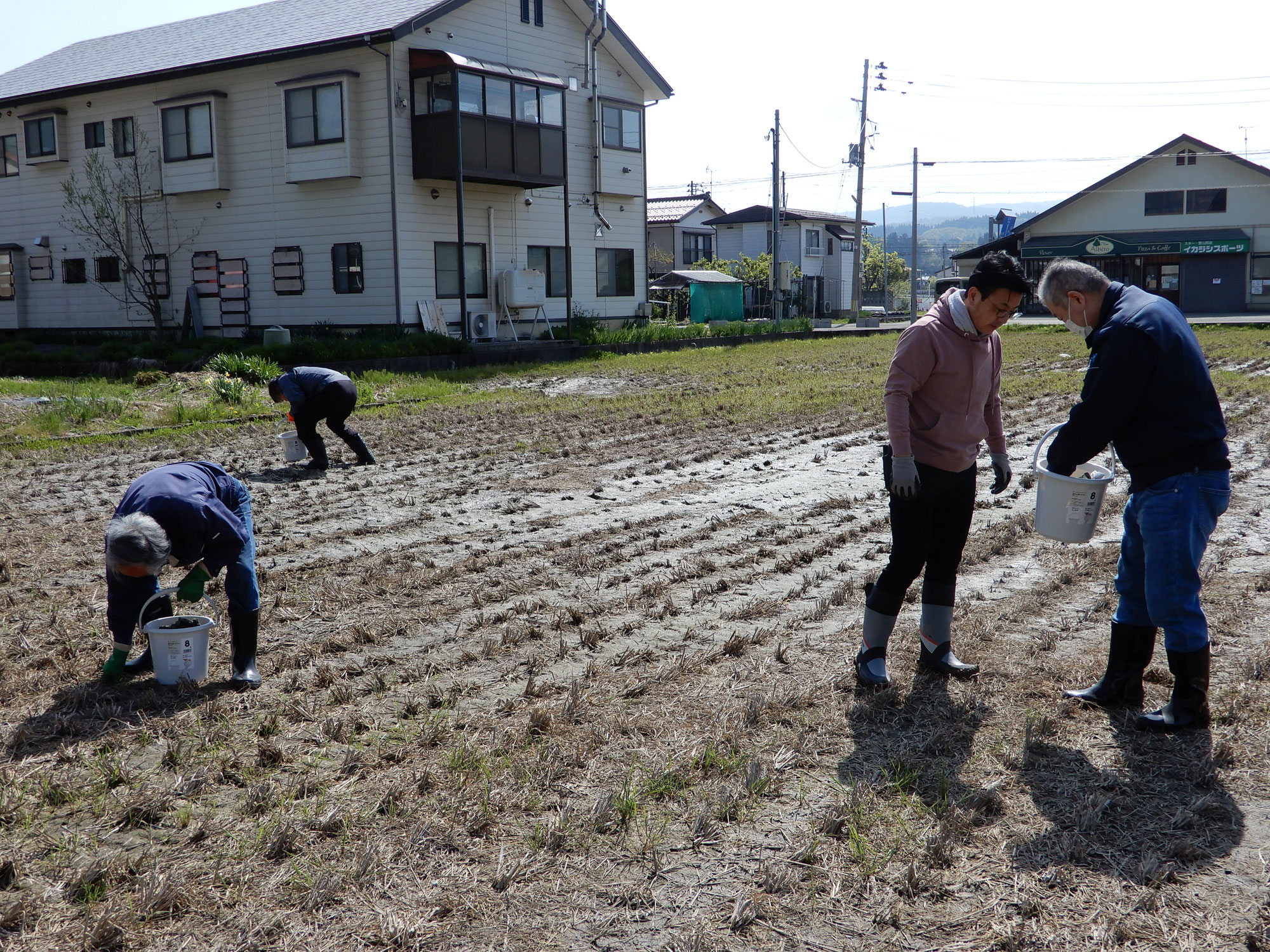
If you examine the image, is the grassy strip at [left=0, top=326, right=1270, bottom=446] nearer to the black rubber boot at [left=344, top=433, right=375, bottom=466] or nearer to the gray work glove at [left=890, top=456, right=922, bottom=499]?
the black rubber boot at [left=344, top=433, right=375, bottom=466]

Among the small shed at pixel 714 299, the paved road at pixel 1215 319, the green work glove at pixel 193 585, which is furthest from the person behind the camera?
the small shed at pixel 714 299

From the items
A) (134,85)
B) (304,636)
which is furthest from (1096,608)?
(134,85)

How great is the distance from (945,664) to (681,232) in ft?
171

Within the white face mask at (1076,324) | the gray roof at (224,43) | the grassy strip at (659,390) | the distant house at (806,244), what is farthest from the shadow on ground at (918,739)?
the distant house at (806,244)

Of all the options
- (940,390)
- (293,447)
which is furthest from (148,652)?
(293,447)

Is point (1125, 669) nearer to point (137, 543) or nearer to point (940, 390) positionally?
point (940, 390)

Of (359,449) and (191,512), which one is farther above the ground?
(191,512)

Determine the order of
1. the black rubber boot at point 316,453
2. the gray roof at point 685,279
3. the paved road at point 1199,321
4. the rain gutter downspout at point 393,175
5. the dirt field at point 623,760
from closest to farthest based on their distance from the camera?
the dirt field at point 623,760, the black rubber boot at point 316,453, the rain gutter downspout at point 393,175, the paved road at point 1199,321, the gray roof at point 685,279

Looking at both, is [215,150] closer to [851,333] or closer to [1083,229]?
[851,333]

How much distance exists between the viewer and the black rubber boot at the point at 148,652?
4684 mm

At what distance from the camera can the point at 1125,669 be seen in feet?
14.0

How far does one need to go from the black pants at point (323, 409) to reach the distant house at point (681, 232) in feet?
145

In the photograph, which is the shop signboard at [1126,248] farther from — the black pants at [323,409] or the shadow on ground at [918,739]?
the shadow on ground at [918,739]

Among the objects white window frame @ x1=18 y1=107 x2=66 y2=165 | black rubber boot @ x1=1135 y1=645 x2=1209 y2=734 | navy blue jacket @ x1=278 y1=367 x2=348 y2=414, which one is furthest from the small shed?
black rubber boot @ x1=1135 y1=645 x2=1209 y2=734
